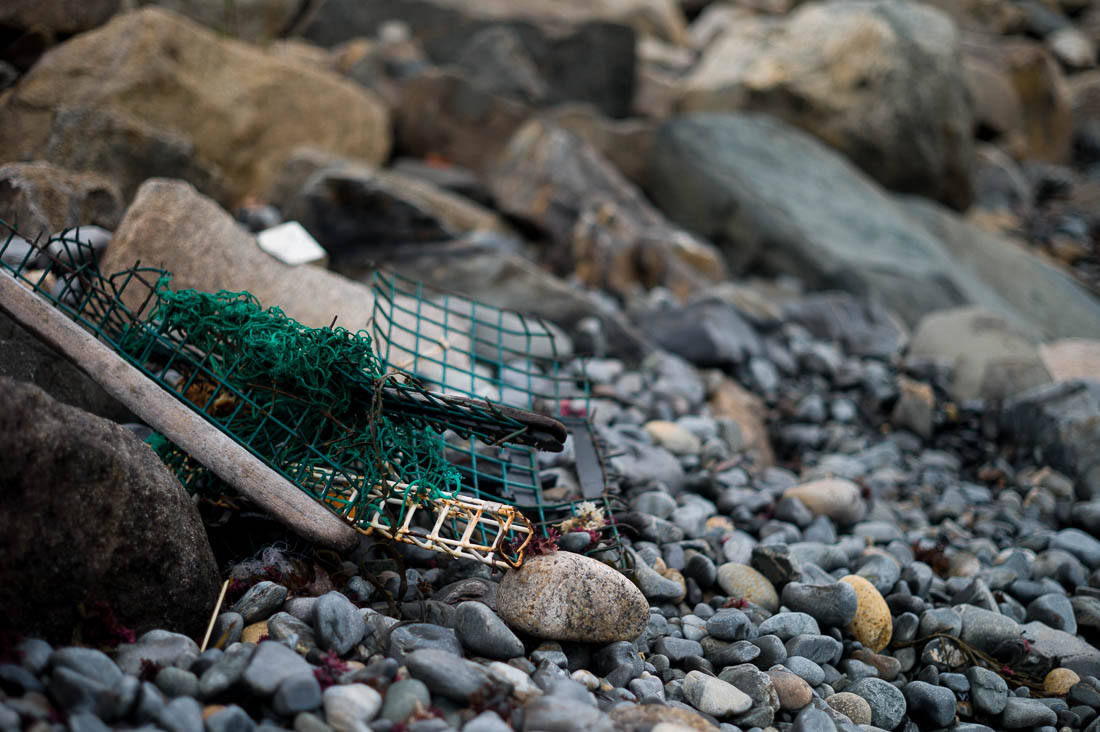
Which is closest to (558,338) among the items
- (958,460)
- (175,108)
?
(958,460)

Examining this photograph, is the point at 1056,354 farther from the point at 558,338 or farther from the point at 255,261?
the point at 255,261

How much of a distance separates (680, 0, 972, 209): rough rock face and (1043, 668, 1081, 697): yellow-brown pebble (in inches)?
266

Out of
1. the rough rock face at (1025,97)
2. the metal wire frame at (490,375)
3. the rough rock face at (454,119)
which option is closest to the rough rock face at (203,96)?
the rough rock face at (454,119)

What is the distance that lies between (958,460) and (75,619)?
13.8 feet

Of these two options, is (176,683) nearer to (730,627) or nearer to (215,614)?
(215,614)

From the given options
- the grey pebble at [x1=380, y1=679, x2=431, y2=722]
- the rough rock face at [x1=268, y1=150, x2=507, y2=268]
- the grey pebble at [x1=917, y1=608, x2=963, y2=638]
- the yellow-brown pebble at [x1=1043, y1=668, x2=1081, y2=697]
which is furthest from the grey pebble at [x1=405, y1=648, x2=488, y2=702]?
the rough rock face at [x1=268, y1=150, x2=507, y2=268]

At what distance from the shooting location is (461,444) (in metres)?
3.20

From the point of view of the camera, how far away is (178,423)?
91.9 inches

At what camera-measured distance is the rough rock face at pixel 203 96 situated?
16.1 ft

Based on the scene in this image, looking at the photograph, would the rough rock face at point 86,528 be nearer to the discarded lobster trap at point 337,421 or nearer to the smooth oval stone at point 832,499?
the discarded lobster trap at point 337,421

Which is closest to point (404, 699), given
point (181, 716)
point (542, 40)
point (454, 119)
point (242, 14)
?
point (181, 716)

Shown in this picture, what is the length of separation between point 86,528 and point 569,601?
115 centimetres

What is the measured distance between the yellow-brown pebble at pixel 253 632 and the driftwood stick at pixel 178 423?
0.82ft

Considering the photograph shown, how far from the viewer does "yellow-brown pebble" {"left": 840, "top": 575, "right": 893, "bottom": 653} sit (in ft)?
9.07
